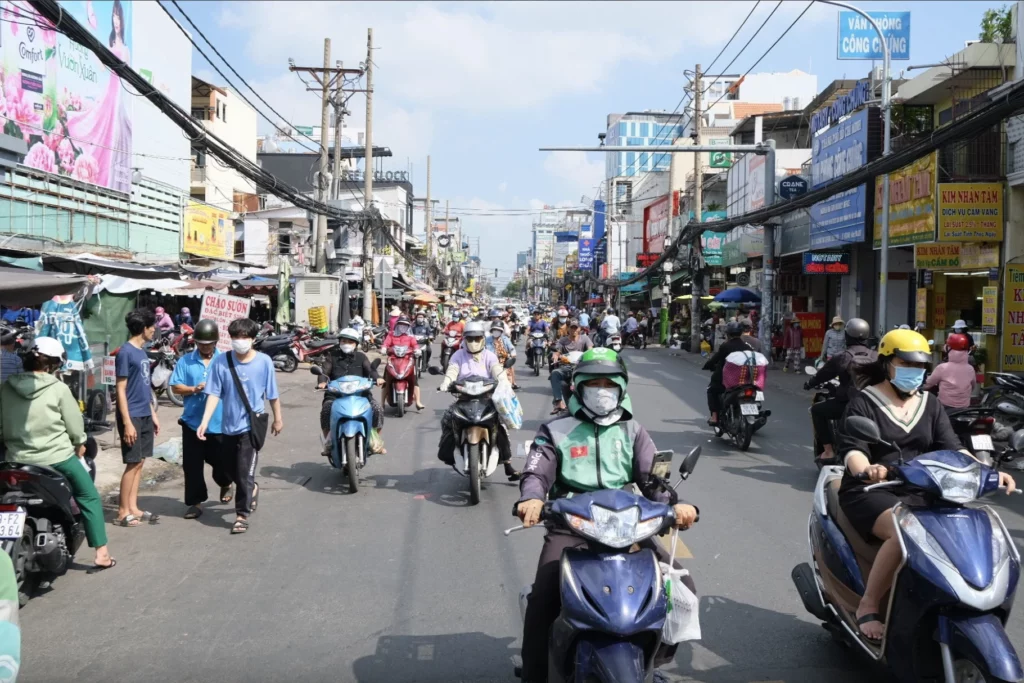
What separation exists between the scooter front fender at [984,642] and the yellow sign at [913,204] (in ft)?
52.8

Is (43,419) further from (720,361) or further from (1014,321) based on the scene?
(1014,321)

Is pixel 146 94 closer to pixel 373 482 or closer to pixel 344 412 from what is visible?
pixel 344 412

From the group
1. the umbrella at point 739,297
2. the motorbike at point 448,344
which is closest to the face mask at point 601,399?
the motorbike at point 448,344

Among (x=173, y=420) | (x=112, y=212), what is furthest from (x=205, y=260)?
(x=173, y=420)

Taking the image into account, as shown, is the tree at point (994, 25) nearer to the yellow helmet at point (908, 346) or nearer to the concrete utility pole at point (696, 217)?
the concrete utility pole at point (696, 217)

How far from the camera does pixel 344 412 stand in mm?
9008

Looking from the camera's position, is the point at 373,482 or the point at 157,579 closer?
the point at 157,579

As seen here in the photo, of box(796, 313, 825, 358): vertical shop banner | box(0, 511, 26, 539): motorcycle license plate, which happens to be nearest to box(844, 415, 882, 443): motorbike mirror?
box(0, 511, 26, 539): motorcycle license plate

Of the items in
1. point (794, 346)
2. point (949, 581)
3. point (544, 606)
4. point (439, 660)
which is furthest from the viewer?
point (794, 346)

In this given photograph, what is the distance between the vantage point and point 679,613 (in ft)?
11.7

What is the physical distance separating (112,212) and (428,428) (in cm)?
1508

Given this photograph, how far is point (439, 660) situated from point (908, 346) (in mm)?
2847

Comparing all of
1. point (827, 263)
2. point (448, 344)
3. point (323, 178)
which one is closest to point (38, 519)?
point (448, 344)

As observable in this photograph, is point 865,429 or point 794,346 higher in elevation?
point 865,429
